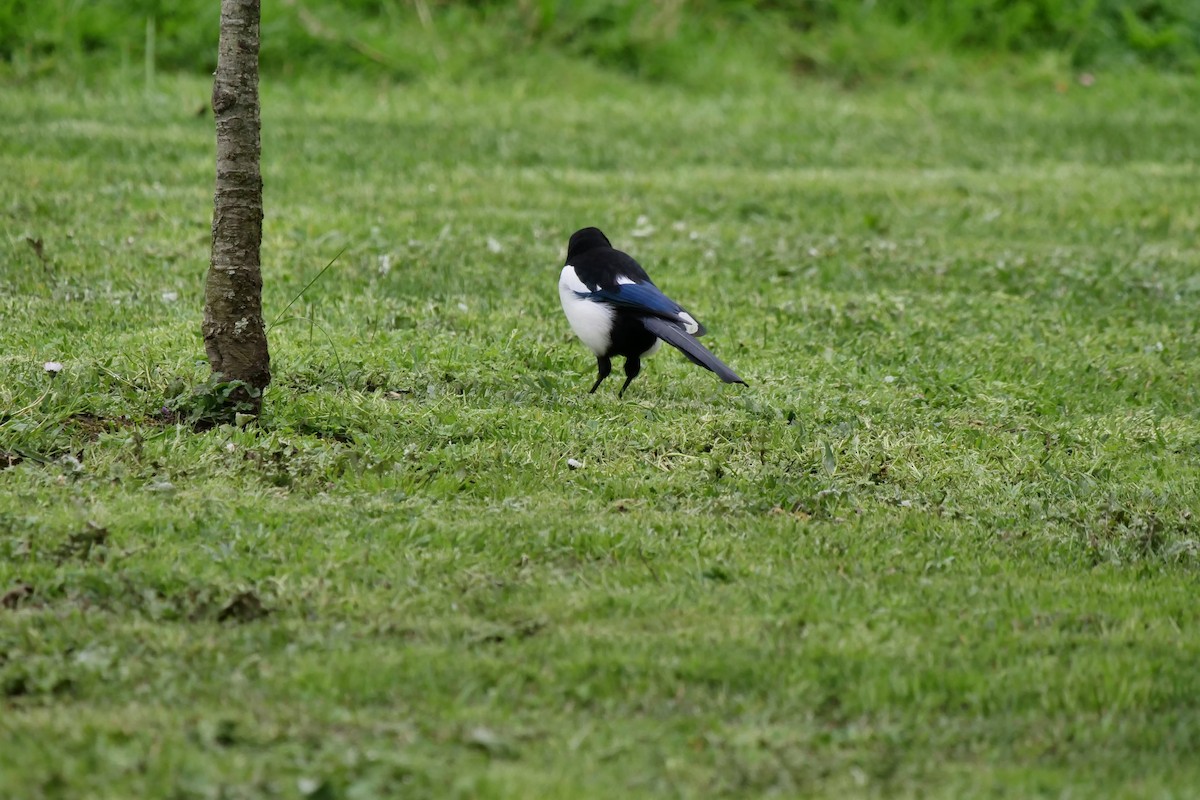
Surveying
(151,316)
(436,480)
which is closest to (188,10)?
(151,316)

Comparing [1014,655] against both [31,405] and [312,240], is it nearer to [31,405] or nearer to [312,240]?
[31,405]

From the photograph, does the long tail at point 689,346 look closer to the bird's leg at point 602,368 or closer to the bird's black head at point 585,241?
the bird's leg at point 602,368

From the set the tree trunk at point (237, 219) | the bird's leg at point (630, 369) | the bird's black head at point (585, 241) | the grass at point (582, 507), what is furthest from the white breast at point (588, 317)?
the tree trunk at point (237, 219)

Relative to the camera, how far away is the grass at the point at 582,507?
12.5 feet

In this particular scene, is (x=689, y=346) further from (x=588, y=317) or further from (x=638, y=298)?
(x=588, y=317)

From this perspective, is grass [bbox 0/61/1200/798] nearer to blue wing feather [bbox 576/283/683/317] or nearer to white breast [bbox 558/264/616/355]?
white breast [bbox 558/264/616/355]

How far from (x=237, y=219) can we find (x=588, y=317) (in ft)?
5.79

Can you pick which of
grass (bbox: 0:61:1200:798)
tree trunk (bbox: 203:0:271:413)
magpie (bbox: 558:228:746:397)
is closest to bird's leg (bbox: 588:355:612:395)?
magpie (bbox: 558:228:746:397)

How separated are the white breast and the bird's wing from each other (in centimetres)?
5

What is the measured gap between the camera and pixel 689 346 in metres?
6.71

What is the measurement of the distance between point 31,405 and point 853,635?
3285mm

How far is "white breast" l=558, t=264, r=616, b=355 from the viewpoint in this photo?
7043 mm

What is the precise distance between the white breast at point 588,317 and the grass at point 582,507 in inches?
10.7

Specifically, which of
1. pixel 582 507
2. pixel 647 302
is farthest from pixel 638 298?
pixel 582 507
